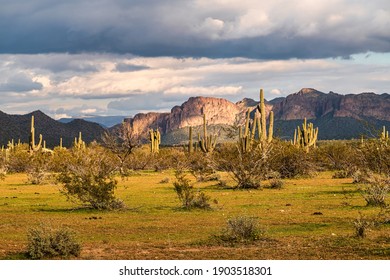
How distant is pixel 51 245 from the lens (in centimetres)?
1655

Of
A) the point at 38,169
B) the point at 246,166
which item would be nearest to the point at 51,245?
the point at 246,166

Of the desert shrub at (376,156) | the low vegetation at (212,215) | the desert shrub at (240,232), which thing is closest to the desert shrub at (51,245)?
the low vegetation at (212,215)

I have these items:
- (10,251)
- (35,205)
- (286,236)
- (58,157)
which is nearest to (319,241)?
(286,236)

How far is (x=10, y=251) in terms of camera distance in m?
17.5

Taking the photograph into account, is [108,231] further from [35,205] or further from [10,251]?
[35,205]

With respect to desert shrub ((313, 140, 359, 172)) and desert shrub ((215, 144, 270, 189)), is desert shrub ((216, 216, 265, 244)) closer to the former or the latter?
desert shrub ((215, 144, 270, 189))

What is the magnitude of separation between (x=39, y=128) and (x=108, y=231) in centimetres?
16070

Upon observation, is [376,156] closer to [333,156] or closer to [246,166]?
[246,166]

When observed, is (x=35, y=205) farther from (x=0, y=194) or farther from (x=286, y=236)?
(x=286, y=236)

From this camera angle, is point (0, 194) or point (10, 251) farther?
point (0, 194)

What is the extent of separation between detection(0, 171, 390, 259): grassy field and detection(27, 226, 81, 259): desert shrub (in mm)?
411

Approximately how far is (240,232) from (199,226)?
13.9 feet
